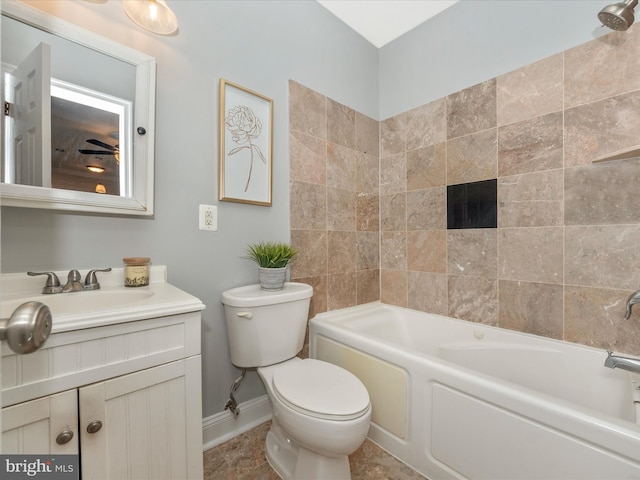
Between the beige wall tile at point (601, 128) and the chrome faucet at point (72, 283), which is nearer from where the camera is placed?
the chrome faucet at point (72, 283)

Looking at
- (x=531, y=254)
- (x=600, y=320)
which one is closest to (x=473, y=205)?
(x=531, y=254)

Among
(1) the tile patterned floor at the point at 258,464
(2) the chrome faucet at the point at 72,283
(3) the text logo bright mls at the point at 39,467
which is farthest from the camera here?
(1) the tile patterned floor at the point at 258,464

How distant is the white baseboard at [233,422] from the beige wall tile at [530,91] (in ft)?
6.83

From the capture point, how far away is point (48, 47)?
1.03 metres

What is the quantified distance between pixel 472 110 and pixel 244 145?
1366 mm

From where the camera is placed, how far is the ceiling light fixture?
1.16 metres

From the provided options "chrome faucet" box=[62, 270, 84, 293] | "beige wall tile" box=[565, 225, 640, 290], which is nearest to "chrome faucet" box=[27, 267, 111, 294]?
"chrome faucet" box=[62, 270, 84, 293]

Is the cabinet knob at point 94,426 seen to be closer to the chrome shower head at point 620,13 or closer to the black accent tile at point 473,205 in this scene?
the black accent tile at point 473,205

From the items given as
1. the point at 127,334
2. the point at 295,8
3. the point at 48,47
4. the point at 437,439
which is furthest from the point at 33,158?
the point at 437,439

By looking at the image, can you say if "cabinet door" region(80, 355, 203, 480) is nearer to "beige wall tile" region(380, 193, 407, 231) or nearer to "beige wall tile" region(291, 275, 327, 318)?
"beige wall tile" region(291, 275, 327, 318)

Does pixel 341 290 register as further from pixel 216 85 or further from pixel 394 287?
pixel 216 85

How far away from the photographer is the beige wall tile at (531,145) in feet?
4.75

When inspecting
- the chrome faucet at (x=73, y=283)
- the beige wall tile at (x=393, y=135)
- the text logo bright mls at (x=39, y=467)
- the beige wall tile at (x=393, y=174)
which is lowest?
the text logo bright mls at (x=39, y=467)

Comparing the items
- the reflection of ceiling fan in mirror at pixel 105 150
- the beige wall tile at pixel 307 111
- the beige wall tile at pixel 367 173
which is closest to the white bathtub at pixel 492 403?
the beige wall tile at pixel 367 173
